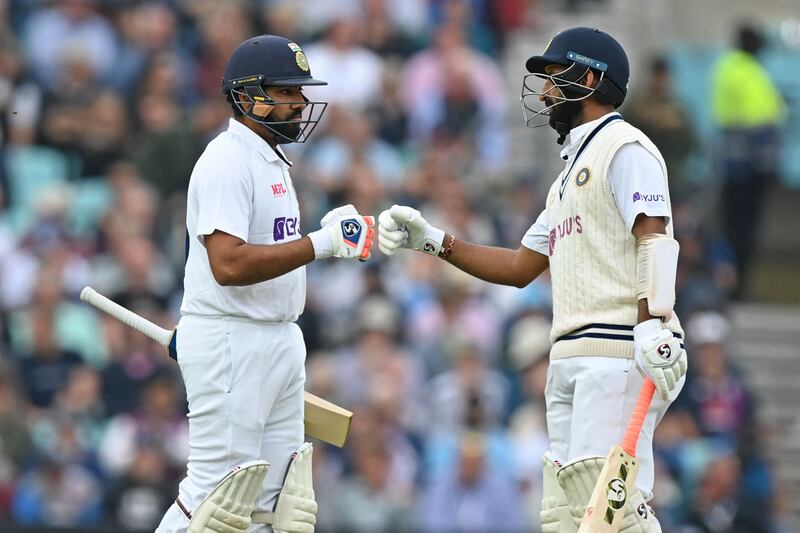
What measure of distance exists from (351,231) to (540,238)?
3.21 feet

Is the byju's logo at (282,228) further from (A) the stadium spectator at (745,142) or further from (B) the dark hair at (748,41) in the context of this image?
(B) the dark hair at (748,41)

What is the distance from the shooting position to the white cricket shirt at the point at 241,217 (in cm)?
658

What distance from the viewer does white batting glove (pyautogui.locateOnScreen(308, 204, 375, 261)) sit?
657 centimetres

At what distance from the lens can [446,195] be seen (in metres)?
12.2

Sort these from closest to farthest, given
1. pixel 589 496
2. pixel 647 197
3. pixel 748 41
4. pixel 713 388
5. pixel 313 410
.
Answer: pixel 647 197
pixel 589 496
pixel 313 410
pixel 713 388
pixel 748 41

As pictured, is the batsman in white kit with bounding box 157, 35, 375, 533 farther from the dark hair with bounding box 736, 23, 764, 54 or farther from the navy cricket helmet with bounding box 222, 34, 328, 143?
the dark hair with bounding box 736, 23, 764, 54

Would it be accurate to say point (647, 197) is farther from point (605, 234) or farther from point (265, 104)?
point (265, 104)

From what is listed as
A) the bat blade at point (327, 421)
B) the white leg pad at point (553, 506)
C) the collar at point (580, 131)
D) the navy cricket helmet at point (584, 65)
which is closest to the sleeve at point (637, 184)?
the collar at point (580, 131)

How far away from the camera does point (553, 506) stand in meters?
6.81

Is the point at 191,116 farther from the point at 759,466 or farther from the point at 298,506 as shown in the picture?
the point at 298,506

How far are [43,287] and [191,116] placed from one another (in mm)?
2012

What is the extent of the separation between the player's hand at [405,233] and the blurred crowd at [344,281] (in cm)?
372

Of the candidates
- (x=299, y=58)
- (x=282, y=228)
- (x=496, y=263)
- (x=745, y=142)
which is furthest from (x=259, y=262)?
(x=745, y=142)

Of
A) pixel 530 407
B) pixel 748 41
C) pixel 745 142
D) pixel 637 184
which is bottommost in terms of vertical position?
pixel 530 407
